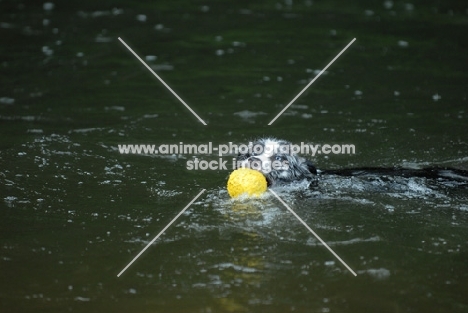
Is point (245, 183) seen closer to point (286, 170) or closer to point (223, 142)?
point (286, 170)

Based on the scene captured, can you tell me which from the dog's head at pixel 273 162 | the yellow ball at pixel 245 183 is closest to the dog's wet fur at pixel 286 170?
the dog's head at pixel 273 162

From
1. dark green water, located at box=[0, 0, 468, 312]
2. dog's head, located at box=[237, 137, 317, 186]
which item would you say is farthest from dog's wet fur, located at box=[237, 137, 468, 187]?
dark green water, located at box=[0, 0, 468, 312]

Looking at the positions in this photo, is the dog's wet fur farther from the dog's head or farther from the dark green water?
the dark green water

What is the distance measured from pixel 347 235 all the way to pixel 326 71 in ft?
18.6

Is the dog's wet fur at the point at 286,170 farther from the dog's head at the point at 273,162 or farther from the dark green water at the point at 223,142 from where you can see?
the dark green water at the point at 223,142

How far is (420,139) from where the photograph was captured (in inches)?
364

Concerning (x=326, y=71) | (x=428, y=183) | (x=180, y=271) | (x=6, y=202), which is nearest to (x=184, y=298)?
(x=180, y=271)

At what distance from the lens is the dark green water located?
5.57 m

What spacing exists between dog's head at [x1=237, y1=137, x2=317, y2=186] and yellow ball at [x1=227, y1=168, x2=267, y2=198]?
24 cm

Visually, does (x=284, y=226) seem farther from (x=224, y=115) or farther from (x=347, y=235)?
(x=224, y=115)

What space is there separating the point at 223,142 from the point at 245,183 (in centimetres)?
226

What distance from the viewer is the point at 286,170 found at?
741 centimetres

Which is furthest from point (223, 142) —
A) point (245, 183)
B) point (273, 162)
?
point (245, 183)

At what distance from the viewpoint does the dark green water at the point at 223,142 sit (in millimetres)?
5574
